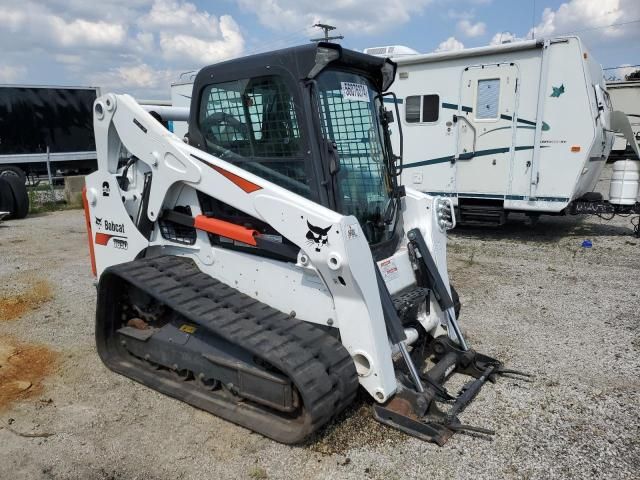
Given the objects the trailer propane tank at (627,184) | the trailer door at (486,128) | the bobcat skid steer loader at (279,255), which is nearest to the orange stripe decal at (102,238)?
the bobcat skid steer loader at (279,255)

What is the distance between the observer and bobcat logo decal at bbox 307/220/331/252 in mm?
3204

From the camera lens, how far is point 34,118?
17891mm

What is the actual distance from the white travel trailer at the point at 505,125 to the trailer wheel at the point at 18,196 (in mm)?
8891

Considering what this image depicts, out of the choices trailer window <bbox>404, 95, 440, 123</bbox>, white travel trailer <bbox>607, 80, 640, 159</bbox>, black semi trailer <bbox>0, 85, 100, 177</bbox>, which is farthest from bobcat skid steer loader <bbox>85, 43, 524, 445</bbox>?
white travel trailer <bbox>607, 80, 640, 159</bbox>

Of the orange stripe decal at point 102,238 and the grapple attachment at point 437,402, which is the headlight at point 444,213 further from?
the orange stripe decal at point 102,238

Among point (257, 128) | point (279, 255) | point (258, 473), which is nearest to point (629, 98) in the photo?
point (257, 128)

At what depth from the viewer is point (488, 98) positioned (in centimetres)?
929

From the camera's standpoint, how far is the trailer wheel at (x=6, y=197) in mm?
12359

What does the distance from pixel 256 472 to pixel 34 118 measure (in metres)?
18.4

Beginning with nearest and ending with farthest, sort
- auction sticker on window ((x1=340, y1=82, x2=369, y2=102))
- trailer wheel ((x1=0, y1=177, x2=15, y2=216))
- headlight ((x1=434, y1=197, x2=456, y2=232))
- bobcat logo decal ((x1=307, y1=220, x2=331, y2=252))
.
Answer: bobcat logo decal ((x1=307, y1=220, x2=331, y2=252)) → auction sticker on window ((x1=340, y1=82, x2=369, y2=102)) → headlight ((x1=434, y1=197, x2=456, y2=232)) → trailer wheel ((x1=0, y1=177, x2=15, y2=216))

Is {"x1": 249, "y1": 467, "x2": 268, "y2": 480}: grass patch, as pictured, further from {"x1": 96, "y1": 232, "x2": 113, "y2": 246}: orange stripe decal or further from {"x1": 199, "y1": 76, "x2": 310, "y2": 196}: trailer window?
{"x1": 96, "y1": 232, "x2": 113, "y2": 246}: orange stripe decal

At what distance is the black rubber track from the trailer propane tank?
8153mm

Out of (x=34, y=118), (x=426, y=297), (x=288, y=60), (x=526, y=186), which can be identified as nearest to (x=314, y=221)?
(x=288, y=60)

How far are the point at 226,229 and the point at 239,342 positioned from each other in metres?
0.95
